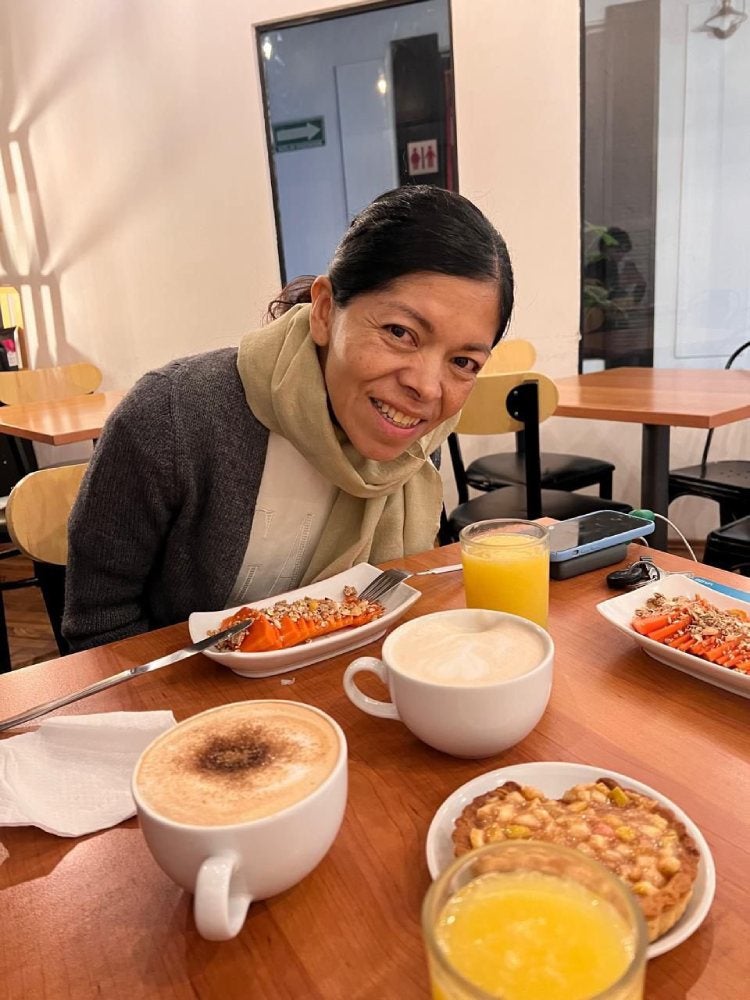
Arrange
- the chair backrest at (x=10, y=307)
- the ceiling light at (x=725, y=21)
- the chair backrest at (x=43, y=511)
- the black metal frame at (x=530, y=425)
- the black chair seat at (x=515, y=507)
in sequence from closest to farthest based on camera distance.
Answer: the chair backrest at (x=43, y=511)
the black metal frame at (x=530, y=425)
the black chair seat at (x=515, y=507)
the ceiling light at (x=725, y=21)
the chair backrest at (x=10, y=307)

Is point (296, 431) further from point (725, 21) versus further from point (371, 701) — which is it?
point (725, 21)

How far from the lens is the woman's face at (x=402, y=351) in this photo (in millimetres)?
1121

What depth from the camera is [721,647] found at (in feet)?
2.90

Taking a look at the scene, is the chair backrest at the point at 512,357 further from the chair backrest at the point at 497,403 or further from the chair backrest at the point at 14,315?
the chair backrest at the point at 14,315

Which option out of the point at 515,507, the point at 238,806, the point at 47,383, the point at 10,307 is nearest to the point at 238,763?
the point at 238,806

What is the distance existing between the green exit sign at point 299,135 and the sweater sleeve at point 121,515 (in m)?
3.48

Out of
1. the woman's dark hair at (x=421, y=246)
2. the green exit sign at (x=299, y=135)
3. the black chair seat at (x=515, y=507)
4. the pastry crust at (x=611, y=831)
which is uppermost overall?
the green exit sign at (x=299, y=135)

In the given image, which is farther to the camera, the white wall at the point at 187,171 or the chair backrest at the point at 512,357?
the white wall at the point at 187,171

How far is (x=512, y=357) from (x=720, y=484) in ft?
3.91

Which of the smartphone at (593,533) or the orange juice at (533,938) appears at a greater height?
the orange juice at (533,938)

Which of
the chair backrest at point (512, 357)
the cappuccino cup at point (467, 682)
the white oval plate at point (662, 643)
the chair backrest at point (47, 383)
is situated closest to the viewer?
the cappuccino cup at point (467, 682)

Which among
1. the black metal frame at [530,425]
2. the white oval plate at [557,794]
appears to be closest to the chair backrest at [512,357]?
the black metal frame at [530,425]

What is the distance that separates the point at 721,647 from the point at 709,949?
0.43 metres

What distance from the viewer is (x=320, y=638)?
1.01 metres
